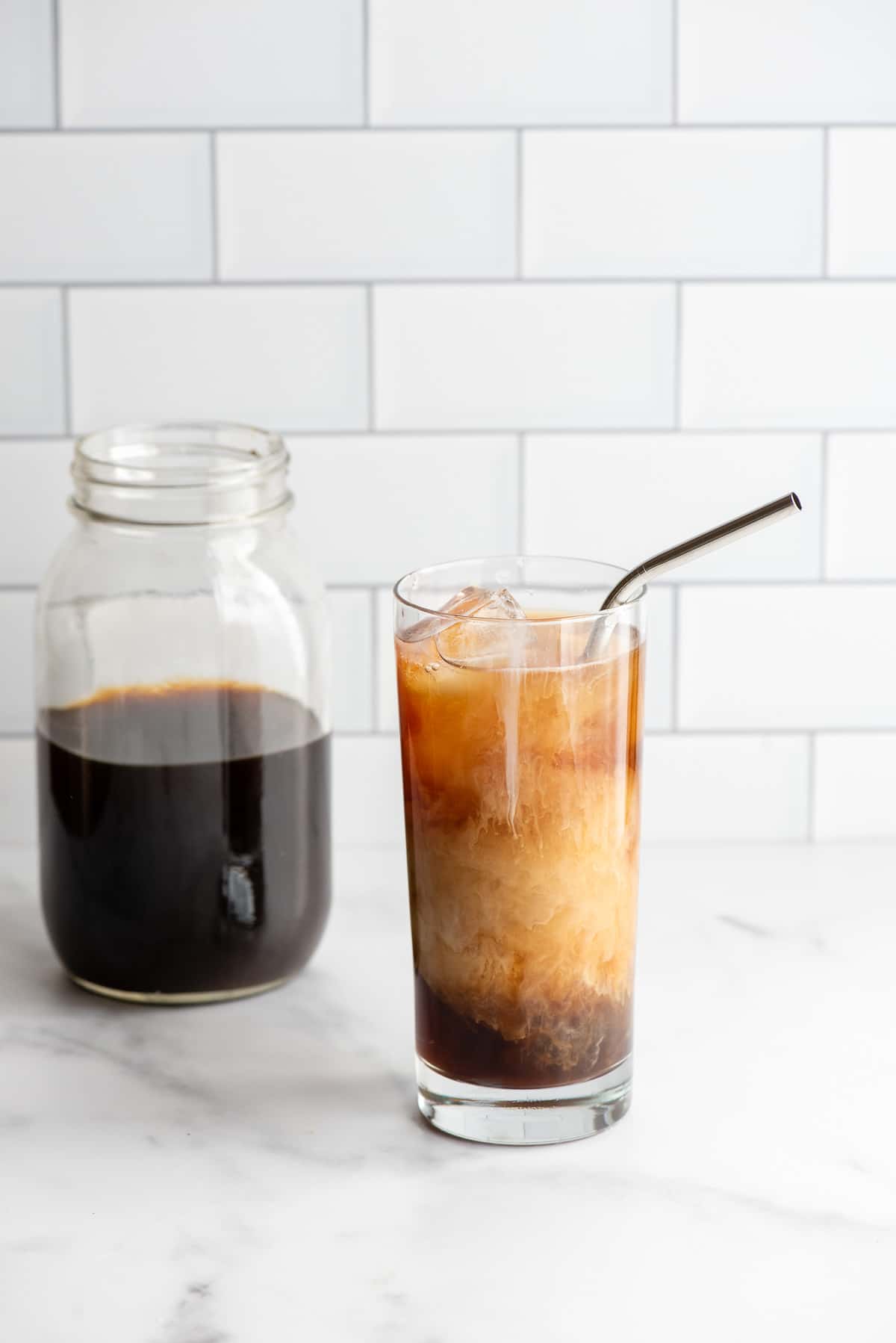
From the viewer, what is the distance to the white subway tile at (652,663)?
3.48ft

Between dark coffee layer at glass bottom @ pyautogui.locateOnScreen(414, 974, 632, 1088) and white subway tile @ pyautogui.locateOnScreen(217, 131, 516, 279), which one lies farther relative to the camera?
white subway tile @ pyautogui.locateOnScreen(217, 131, 516, 279)

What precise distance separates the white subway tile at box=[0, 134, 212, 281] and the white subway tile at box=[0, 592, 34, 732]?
0.22 meters

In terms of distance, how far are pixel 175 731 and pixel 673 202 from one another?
0.47m

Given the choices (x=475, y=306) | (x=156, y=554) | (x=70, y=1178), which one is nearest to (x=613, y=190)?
(x=475, y=306)

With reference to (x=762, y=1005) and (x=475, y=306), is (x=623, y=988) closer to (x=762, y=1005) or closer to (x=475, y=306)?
(x=762, y=1005)

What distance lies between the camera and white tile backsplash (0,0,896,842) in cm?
98

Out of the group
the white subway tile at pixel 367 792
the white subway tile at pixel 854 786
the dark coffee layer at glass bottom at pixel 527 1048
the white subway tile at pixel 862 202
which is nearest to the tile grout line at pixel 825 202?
the white subway tile at pixel 862 202

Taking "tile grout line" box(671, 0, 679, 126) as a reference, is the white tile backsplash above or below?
below

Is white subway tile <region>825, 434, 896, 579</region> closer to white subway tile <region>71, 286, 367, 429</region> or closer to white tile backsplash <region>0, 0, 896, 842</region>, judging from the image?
white tile backsplash <region>0, 0, 896, 842</region>

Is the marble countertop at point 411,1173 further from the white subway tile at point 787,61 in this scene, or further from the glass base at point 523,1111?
the white subway tile at point 787,61

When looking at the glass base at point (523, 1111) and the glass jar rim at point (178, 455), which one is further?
the glass jar rim at point (178, 455)

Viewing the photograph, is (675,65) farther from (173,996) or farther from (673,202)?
(173,996)

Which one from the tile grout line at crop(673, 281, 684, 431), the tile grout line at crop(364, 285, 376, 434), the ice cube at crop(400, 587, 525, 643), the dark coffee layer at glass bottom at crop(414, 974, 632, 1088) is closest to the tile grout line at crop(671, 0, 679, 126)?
the tile grout line at crop(673, 281, 684, 431)

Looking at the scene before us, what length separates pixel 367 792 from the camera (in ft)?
3.58
